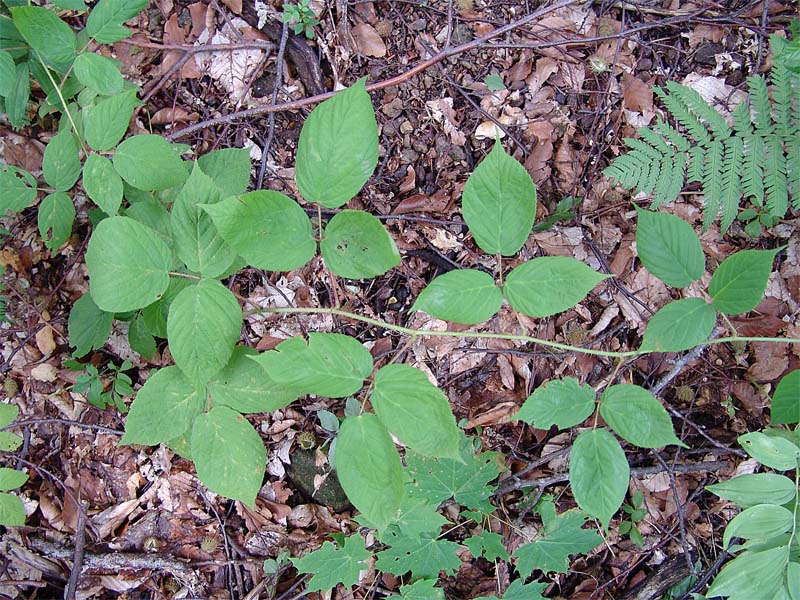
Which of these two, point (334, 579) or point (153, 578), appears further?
point (153, 578)

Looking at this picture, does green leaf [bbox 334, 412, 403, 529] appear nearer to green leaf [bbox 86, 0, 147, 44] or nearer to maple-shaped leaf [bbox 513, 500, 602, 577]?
maple-shaped leaf [bbox 513, 500, 602, 577]

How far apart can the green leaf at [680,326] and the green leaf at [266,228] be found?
3.53 feet

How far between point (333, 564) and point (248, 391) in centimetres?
88

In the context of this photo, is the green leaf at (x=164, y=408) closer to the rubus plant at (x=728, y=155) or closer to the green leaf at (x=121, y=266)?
the green leaf at (x=121, y=266)

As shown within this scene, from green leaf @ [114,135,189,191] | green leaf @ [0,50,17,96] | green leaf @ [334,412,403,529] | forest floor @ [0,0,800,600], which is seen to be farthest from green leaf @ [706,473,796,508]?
green leaf @ [0,50,17,96]

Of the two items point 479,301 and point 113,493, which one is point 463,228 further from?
point 113,493

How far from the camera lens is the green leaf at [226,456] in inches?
64.0

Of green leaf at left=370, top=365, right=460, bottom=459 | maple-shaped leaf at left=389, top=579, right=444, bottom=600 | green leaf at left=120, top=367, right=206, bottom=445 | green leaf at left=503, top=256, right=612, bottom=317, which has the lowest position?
maple-shaped leaf at left=389, top=579, right=444, bottom=600

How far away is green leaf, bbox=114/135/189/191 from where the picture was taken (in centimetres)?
182

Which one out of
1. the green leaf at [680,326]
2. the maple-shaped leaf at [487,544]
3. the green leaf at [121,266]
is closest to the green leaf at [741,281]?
the green leaf at [680,326]

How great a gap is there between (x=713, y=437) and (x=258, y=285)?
2312 mm

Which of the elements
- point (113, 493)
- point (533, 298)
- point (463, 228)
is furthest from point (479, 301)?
point (113, 493)

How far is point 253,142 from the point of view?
9.05 ft

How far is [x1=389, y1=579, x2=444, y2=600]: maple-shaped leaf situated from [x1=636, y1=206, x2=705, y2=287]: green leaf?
144cm
